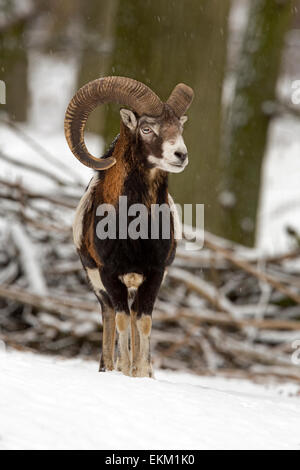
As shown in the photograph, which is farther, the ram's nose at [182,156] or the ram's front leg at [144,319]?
the ram's front leg at [144,319]

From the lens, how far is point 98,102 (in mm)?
3238

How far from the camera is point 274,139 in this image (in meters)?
19.3

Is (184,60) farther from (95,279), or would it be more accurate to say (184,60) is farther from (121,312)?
(121,312)

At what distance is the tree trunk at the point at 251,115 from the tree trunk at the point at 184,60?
186 cm

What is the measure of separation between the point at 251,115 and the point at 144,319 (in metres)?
6.73

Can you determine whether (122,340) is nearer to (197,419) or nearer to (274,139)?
(197,419)

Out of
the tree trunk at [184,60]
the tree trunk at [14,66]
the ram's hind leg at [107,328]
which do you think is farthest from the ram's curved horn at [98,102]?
the tree trunk at [14,66]

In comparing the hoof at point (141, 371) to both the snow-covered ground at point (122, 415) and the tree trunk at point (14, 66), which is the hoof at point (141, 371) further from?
the tree trunk at point (14, 66)

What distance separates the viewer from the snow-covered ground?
240 centimetres

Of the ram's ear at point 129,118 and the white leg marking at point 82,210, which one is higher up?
the ram's ear at point 129,118

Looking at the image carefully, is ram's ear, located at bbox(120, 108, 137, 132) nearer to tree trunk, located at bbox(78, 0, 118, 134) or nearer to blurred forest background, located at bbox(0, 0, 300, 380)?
blurred forest background, located at bbox(0, 0, 300, 380)

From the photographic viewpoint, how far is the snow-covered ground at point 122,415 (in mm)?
2402

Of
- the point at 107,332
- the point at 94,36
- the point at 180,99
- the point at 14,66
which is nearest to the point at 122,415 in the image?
the point at 107,332
